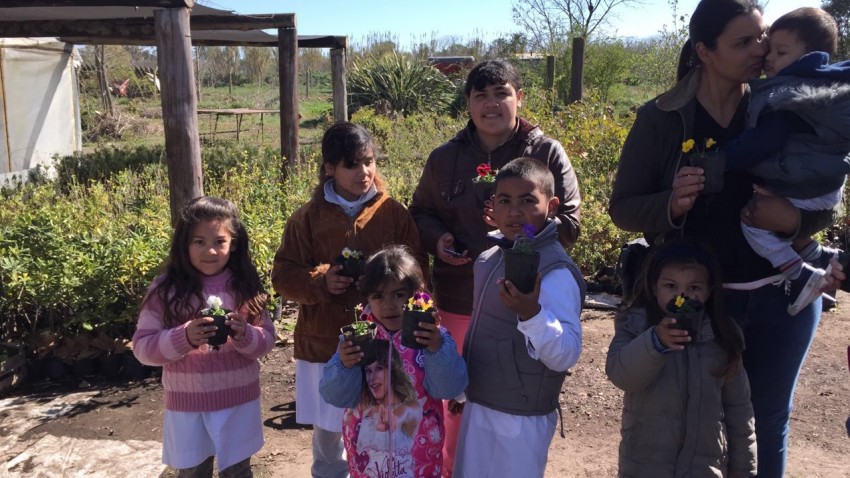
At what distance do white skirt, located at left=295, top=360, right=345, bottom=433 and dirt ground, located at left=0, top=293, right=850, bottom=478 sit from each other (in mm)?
770

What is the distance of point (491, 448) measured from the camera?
230cm

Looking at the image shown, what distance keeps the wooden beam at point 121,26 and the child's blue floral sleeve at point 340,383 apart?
18.9 ft

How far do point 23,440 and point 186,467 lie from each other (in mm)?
1876

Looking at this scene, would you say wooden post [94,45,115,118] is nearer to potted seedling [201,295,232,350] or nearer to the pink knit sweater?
the pink knit sweater

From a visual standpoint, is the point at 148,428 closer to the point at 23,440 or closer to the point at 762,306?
the point at 23,440

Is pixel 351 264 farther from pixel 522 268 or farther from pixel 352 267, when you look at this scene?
pixel 522 268

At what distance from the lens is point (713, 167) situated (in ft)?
6.84

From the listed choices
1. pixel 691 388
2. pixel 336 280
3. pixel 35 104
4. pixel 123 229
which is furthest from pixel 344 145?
pixel 35 104

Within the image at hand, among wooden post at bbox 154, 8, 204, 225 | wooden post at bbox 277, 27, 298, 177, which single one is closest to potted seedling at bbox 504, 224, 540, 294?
wooden post at bbox 154, 8, 204, 225

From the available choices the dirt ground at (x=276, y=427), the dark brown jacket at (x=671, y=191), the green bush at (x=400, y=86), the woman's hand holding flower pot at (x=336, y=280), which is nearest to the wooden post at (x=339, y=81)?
the dirt ground at (x=276, y=427)

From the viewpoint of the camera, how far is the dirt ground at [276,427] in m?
3.57

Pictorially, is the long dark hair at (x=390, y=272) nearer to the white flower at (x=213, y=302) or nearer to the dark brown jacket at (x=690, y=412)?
the white flower at (x=213, y=302)

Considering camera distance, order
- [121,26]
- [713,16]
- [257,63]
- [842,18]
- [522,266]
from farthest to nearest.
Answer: [257,63], [842,18], [121,26], [713,16], [522,266]

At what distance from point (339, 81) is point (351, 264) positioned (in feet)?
27.5
